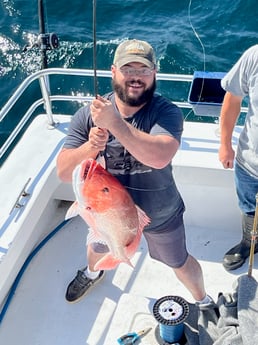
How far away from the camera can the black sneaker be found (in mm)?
3320

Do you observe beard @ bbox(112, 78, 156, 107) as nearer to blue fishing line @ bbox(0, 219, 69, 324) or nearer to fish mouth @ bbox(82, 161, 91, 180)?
fish mouth @ bbox(82, 161, 91, 180)

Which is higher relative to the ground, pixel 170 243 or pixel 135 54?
pixel 135 54

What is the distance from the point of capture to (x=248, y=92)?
2.82 m

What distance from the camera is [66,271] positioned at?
11.7 feet

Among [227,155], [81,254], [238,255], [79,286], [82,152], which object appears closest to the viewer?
[82,152]

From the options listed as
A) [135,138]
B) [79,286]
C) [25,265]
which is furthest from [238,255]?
[135,138]

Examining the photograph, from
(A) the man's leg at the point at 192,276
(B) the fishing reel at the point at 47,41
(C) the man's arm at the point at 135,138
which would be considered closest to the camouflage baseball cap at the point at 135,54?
(C) the man's arm at the point at 135,138

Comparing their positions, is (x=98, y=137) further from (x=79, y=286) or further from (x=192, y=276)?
(x=79, y=286)

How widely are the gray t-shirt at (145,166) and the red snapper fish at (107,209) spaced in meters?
0.32

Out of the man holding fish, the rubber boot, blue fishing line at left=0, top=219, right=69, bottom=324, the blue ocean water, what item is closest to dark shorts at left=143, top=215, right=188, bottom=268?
the man holding fish

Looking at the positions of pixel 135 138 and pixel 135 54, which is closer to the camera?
pixel 135 138

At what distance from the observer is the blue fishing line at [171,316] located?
261cm

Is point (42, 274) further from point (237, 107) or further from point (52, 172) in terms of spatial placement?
point (237, 107)

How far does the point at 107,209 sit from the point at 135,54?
0.75 m
